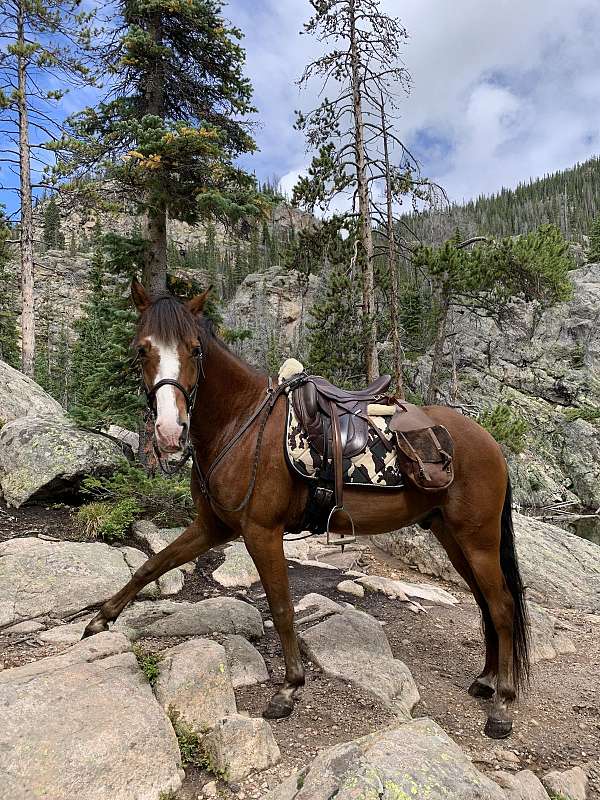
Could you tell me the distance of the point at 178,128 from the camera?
291 inches

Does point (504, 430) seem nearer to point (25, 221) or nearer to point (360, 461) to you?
point (360, 461)

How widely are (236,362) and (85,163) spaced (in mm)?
6929

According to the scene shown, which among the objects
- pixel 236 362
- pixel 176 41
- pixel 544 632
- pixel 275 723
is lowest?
pixel 544 632

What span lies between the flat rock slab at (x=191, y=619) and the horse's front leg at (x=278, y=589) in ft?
3.64

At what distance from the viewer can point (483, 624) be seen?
4.13 meters

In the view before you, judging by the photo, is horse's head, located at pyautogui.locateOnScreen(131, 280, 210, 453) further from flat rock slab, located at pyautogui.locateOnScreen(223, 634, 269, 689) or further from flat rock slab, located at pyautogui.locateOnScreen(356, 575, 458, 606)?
flat rock slab, located at pyautogui.locateOnScreen(356, 575, 458, 606)

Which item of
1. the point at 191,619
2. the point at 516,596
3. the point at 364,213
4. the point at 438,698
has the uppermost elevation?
the point at 364,213

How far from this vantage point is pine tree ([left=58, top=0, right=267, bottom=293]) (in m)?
7.47

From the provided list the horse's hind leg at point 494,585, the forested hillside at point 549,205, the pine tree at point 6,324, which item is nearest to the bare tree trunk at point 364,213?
the horse's hind leg at point 494,585

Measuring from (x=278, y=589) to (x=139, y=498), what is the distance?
4.58 metres

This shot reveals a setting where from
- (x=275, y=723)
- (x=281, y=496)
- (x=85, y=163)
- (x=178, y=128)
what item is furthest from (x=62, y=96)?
(x=275, y=723)

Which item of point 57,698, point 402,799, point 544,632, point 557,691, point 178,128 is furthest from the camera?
point 178,128

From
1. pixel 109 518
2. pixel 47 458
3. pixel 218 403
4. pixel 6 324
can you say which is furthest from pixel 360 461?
pixel 6 324

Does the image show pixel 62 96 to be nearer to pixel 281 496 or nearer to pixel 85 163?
pixel 85 163
